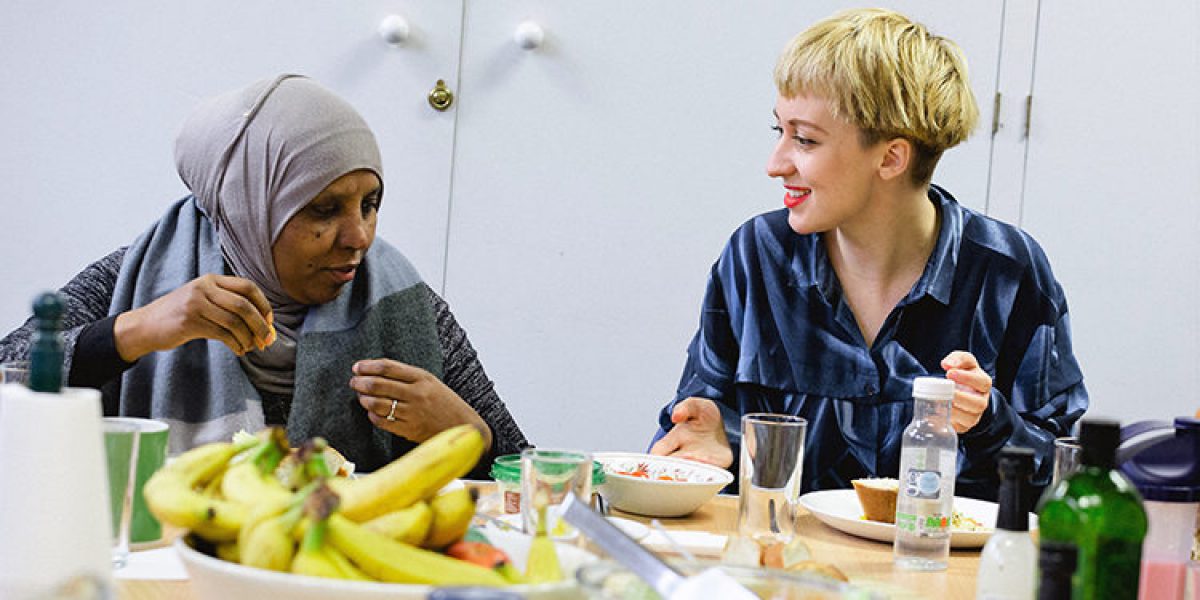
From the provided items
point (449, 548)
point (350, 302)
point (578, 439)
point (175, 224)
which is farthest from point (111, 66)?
point (449, 548)

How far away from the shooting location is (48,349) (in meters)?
0.76

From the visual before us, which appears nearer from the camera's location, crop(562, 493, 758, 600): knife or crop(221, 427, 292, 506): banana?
crop(562, 493, 758, 600): knife

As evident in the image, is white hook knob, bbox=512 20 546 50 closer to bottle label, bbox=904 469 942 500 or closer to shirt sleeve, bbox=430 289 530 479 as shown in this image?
shirt sleeve, bbox=430 289 530 479

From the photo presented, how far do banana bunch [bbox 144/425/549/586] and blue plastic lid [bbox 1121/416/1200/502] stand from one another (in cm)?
54

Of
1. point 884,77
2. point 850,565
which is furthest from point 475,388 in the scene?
point 850,565

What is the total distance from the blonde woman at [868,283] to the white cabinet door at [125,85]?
111 centimetres

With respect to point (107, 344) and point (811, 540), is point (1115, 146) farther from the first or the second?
point (107, 344)

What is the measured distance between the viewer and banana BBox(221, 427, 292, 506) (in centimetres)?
82

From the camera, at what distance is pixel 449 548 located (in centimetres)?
82

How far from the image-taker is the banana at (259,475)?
32.4 inches

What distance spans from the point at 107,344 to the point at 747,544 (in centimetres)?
110

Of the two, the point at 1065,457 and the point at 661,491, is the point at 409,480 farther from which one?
the point at 1065,457

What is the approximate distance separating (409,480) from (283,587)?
0.11 meters

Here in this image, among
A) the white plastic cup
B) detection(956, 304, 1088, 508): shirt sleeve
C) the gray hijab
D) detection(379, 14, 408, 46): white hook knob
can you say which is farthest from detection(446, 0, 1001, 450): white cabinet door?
the white plastic cup
